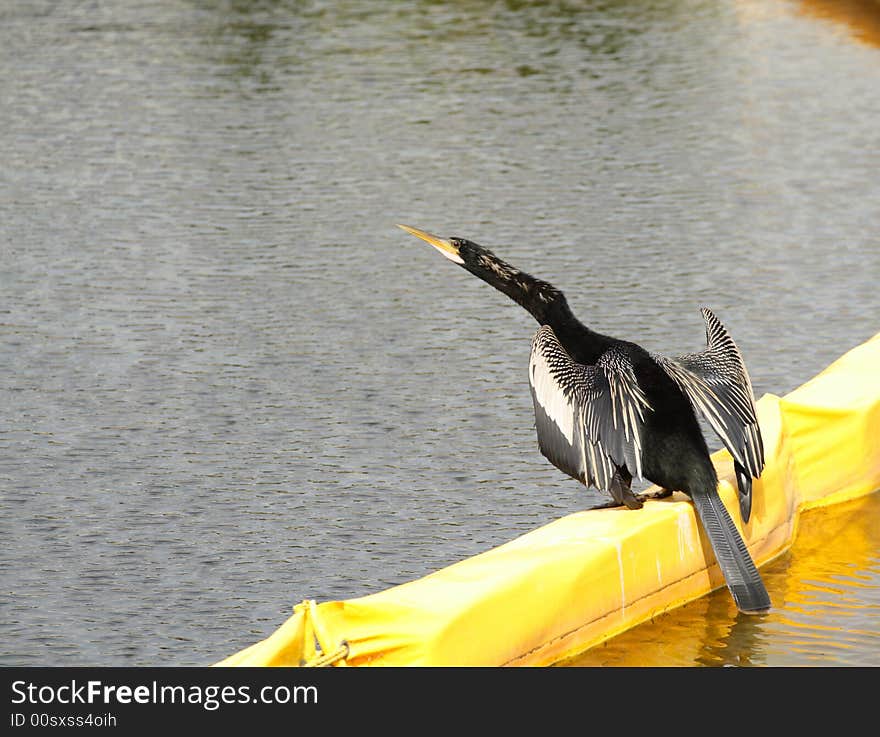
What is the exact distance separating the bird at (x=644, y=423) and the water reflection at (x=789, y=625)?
171 mm

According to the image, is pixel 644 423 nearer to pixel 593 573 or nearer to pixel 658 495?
pixel 658 495

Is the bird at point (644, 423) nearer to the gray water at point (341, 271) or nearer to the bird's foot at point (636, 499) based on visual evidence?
the bird's foot at point (636, 499)

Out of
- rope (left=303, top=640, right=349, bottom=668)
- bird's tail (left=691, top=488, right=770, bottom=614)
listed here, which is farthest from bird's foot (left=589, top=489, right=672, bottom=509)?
rope (left=303, top=640, right=349, bottom=668)

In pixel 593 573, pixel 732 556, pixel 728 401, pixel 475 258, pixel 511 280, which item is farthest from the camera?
pixel 475 258

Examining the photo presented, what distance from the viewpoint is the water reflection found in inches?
264

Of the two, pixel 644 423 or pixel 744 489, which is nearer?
pixel 644 423

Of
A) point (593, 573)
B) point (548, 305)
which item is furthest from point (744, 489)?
point (548, 305)

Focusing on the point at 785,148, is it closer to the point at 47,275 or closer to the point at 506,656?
the point at 47,275

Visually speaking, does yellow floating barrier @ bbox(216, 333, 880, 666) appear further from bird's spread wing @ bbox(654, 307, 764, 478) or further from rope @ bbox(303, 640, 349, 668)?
bird's spread wing @ bbox(654, 307, 764, 478)

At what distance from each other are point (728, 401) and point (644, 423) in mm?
434

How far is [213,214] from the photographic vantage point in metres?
14.4

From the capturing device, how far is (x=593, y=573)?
6.62 m

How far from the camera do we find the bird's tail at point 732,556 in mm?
6789
